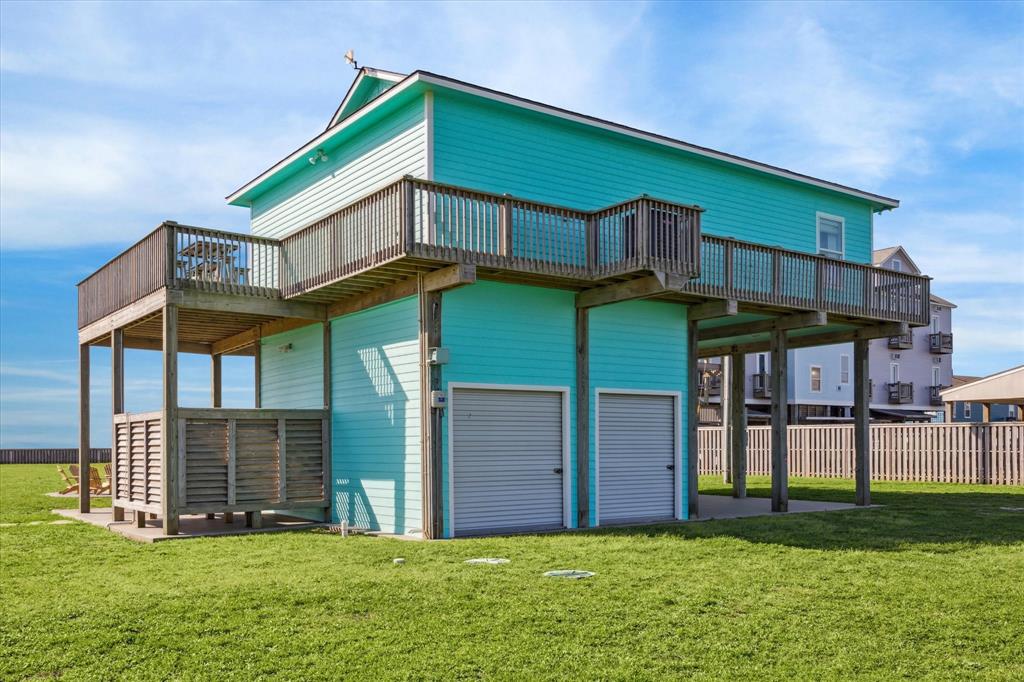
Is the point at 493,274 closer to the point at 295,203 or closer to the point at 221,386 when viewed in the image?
the point at 295,203

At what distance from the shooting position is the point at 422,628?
289 inches

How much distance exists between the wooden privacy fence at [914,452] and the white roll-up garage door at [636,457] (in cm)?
776

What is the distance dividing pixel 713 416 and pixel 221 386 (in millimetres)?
30353

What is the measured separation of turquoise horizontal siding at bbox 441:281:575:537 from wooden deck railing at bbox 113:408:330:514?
122 inches

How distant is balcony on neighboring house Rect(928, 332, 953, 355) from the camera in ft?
174

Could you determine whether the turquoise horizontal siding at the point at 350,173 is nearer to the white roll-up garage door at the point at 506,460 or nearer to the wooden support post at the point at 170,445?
the wooden support post at the point at 170,445

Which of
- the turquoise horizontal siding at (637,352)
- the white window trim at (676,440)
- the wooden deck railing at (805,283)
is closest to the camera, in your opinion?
the white window trim at (676,440)

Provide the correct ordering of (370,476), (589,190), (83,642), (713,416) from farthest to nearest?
(713,416) → (589,190) → (370,476) → (83,642)

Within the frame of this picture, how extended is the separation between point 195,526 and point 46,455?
121ft

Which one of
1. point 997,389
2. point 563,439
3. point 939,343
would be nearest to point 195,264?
point 563,439

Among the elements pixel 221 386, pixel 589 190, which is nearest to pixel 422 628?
pixel 589 190

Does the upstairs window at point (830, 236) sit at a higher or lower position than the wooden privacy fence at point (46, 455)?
higher

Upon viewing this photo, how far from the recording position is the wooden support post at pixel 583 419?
1457 centimetres

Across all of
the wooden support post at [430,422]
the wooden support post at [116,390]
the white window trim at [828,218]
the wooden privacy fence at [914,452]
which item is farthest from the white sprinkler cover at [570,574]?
the wooden privacy fence at [914,452]
